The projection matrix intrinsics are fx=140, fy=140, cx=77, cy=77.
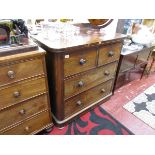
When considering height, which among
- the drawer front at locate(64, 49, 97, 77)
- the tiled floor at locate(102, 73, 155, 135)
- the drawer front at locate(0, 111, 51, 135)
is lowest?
the tiled floor at locate(102, 73, 155, 135)

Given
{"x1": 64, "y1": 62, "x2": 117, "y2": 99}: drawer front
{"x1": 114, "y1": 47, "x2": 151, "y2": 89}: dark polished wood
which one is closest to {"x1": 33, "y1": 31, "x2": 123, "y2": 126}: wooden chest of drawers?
{"x1": 64, "y1": 62, "x2": 117, "y2": 99}: drawer front

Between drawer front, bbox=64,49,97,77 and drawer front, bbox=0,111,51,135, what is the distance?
473mm

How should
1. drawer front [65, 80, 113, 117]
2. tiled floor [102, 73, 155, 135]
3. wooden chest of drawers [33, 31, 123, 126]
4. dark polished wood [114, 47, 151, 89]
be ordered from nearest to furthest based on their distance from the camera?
wooden chest of drawers [33, 31, 123, 126] < drawer front [65, 80, 113, 117] < tiled floor [102, 73, 155, 135] < dark polished wood [114, 47, 151, 89]

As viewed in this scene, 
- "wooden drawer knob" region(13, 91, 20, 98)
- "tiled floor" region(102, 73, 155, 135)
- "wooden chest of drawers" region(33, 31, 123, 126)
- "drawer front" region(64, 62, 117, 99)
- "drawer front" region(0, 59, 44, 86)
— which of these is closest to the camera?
"drawer front" region(0, 59, 44, 86)

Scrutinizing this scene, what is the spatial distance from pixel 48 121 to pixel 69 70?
0.57 m

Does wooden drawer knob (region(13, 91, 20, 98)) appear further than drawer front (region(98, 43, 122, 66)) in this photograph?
No

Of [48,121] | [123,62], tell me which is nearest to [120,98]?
[123,62]

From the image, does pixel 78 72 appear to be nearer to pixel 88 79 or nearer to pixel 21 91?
pixel 88 79

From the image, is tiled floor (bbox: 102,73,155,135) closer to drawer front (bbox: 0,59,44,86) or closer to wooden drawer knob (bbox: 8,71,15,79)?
drawer front (bbox: 0,59,44,86)

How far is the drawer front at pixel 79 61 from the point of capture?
1147 mm

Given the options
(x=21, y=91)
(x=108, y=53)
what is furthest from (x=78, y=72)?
(x=21, y=91)

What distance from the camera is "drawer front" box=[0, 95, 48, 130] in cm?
105
